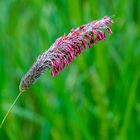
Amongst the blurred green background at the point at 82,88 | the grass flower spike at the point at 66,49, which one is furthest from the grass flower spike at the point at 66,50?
the blurred green background at the point at 82,88

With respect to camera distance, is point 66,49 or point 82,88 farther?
point 82,88

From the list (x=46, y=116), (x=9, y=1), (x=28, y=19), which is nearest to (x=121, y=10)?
(x=46, y=116)

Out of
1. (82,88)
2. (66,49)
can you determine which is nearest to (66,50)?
(66,49)

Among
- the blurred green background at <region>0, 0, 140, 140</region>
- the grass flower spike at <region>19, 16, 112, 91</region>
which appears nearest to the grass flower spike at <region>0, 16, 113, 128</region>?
the grass flower spike at <region>19, 16, 112, 91</region>

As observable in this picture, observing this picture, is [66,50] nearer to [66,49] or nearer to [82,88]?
[66,49]

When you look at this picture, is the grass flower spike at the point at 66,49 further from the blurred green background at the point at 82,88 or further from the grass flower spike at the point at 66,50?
the blurred green background at the point at 82,88

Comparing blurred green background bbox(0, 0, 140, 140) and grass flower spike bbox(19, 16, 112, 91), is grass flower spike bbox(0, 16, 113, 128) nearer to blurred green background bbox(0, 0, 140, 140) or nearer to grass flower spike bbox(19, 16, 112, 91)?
grass flower spike bbox(19, 16, 112, 91)

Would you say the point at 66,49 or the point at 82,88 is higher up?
the point at 66,49
